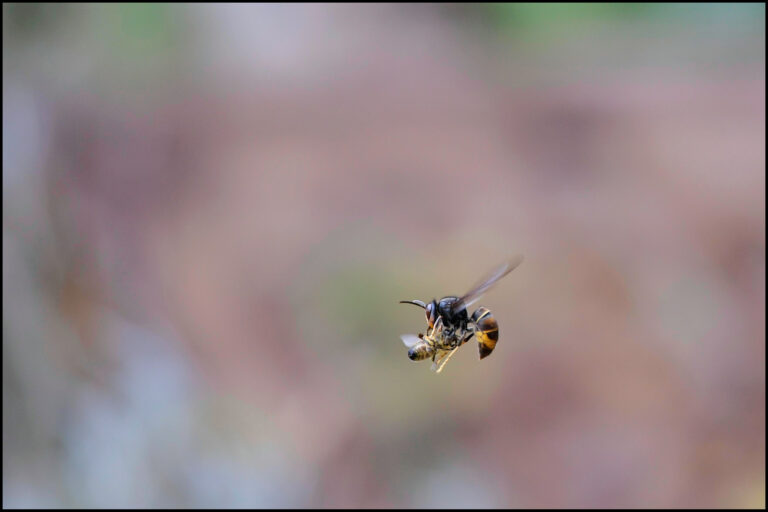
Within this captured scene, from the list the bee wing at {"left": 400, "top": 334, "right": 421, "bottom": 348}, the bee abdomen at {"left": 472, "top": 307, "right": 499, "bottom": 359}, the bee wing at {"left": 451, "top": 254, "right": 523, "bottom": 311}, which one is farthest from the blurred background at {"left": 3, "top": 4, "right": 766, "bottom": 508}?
the bee wing at {"left": 451, "top": 254, "right": 523, "bottom": 311}

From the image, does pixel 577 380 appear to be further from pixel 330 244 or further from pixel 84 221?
pixel 84 221

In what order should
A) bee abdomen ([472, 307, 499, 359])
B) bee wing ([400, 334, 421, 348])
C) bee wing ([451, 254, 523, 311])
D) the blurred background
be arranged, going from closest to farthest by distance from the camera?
bee wing ([451, 254, 523, 311]), bee wing ([400, 334, 421, 348]), bee abdomen ([472, 307, 499, 359]), the blurred background

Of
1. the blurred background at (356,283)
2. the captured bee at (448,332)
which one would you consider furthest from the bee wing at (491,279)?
the blurred background at (356,283)

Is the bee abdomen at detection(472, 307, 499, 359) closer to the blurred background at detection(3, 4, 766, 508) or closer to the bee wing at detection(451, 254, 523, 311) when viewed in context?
the bee wing at detection(451, 254, 523, 311)

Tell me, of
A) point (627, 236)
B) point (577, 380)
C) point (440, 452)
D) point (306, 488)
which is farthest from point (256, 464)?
point (627, 236)

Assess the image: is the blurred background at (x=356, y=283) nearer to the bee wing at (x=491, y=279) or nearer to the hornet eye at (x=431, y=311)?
the hornet eye at (x=431, y=311)

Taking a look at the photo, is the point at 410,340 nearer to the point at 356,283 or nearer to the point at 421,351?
the point at 421,351
